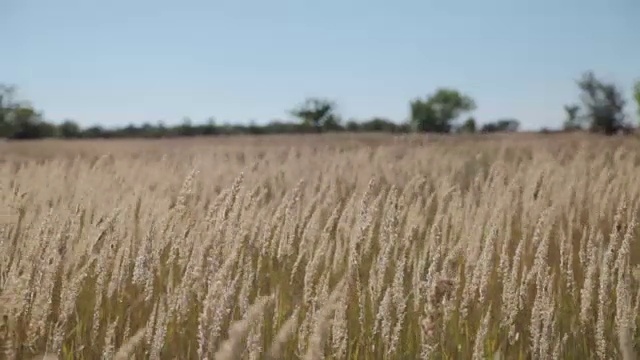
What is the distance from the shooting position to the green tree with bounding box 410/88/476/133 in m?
75.2

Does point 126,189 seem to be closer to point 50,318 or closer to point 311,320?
point 50,318

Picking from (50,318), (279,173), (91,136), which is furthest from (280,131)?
(50,318)

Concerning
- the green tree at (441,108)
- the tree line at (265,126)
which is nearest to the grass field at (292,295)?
the tree line at (265,126)

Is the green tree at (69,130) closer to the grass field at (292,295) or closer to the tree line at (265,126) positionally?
the tree line at (265,126)

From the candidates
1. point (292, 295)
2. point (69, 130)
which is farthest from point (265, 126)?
point (292, 295)

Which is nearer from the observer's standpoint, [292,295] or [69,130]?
[292,295]

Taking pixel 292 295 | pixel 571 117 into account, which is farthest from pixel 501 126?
pixel 292 295

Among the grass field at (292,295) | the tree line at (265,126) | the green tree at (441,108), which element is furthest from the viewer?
the green tree at (441,108)

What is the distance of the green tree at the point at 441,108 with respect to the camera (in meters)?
75.2

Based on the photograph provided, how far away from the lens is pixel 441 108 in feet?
256

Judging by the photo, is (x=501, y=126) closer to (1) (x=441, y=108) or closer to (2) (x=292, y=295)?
(1) (x=441, y=108)

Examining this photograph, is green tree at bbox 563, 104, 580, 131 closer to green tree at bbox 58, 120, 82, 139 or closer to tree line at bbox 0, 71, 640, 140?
tree line at bbox 0, 71, 640, 140

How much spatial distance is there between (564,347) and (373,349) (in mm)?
653

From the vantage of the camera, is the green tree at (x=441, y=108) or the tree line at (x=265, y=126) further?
the green tree at (x=441, y=108)
